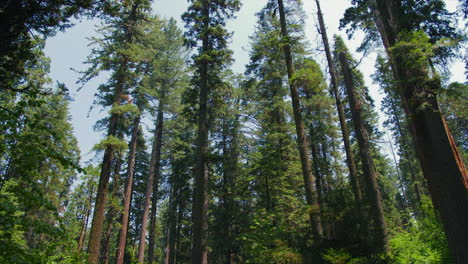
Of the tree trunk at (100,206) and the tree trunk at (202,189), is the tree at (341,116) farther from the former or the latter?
the tree trunk at (100,206)

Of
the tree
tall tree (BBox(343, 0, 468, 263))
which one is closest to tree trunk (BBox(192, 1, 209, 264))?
the tree

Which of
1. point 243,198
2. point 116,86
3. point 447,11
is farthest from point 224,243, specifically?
point 447,11

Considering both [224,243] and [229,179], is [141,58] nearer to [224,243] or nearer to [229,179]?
[229,179]

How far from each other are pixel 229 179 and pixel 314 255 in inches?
504

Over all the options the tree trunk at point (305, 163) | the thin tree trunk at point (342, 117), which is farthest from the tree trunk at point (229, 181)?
the thin tree trunk at point (342, 117)

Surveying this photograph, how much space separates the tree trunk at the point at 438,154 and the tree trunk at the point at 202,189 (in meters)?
8.51

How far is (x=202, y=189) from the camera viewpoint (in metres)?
12.2

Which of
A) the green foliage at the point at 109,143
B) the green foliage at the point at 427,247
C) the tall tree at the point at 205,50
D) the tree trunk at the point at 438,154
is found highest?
the tall tree at the point at 205,50

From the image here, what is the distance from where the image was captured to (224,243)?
18.6 m

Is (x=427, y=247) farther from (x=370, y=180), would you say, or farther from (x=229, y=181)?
(x=229, y=181)

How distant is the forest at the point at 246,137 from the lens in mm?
5812

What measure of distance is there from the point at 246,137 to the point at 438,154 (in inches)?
610

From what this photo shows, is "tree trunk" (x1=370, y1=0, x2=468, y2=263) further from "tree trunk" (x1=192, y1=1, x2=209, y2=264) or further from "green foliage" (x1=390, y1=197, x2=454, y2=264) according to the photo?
"tree trunk" (x1=192, y1=1, x2=209, y2=264)

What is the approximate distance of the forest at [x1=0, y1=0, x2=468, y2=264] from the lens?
229 inches
